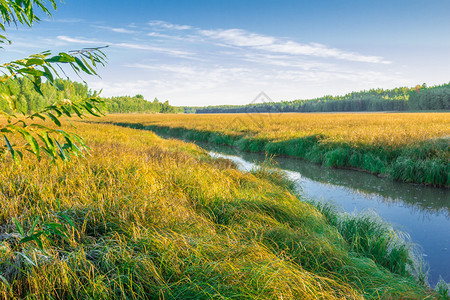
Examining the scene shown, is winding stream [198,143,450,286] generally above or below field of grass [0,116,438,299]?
below

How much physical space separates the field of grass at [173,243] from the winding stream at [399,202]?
0.88 metres

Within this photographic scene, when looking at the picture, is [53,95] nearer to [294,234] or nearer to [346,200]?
[294,234]

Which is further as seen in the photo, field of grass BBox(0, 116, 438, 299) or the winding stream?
the winding stream

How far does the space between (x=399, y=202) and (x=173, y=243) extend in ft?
21.5

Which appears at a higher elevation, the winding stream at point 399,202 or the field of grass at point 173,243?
the field of grass at point 173,243

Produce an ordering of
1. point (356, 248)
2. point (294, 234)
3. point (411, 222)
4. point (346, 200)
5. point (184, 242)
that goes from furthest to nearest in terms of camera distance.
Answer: point (346, 200)
point (411, 222)
point (356, 248)
point (294, 234)
point (184, 242)

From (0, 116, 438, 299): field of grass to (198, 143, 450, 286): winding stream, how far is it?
0.88m

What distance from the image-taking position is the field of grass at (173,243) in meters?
2.34

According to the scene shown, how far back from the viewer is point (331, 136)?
13.5 meters

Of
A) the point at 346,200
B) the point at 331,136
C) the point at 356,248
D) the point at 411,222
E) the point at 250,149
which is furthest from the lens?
the point at 250,149

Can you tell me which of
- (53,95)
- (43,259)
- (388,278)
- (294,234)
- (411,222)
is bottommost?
(411,222)

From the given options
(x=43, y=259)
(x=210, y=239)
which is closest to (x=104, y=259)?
(x=43, y=259)

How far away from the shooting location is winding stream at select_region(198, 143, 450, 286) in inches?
186

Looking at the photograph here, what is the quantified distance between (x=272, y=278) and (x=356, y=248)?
2515 mm
